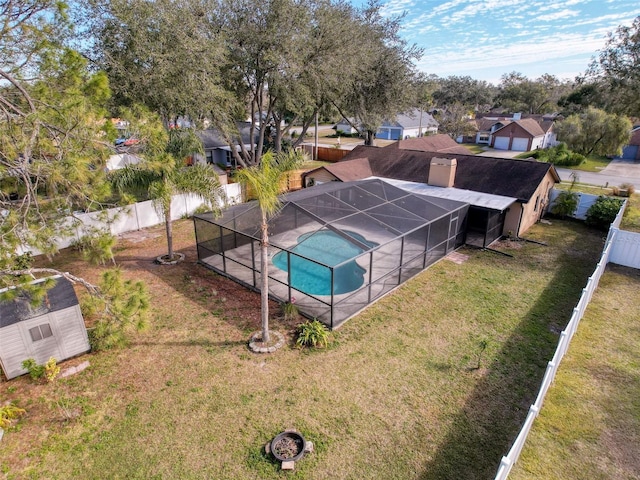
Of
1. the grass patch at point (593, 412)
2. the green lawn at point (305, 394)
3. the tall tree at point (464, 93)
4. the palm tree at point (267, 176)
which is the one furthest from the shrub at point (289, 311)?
the tall tree at point (464, 93)

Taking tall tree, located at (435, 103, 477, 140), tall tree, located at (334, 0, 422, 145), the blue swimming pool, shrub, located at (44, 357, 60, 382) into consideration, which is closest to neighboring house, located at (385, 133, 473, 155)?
tall tree, located at (334, 0, 422, 145)

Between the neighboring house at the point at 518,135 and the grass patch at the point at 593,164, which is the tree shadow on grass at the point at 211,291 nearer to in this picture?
the grass patch at the point at 593,164

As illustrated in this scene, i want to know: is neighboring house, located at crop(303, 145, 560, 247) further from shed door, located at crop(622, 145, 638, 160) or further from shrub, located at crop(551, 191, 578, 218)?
shed door, located at crop(622, 145, 638, 160)

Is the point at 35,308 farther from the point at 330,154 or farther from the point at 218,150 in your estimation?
the point at 330,154

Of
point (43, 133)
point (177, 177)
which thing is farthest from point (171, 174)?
point (43, 133)

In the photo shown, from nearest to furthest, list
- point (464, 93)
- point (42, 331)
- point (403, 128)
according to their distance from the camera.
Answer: point (42, 331), point (403, 128), point (464, 93)

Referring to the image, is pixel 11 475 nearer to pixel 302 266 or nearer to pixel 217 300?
pixel 217 300

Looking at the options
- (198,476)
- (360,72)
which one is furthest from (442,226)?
(360,72)
